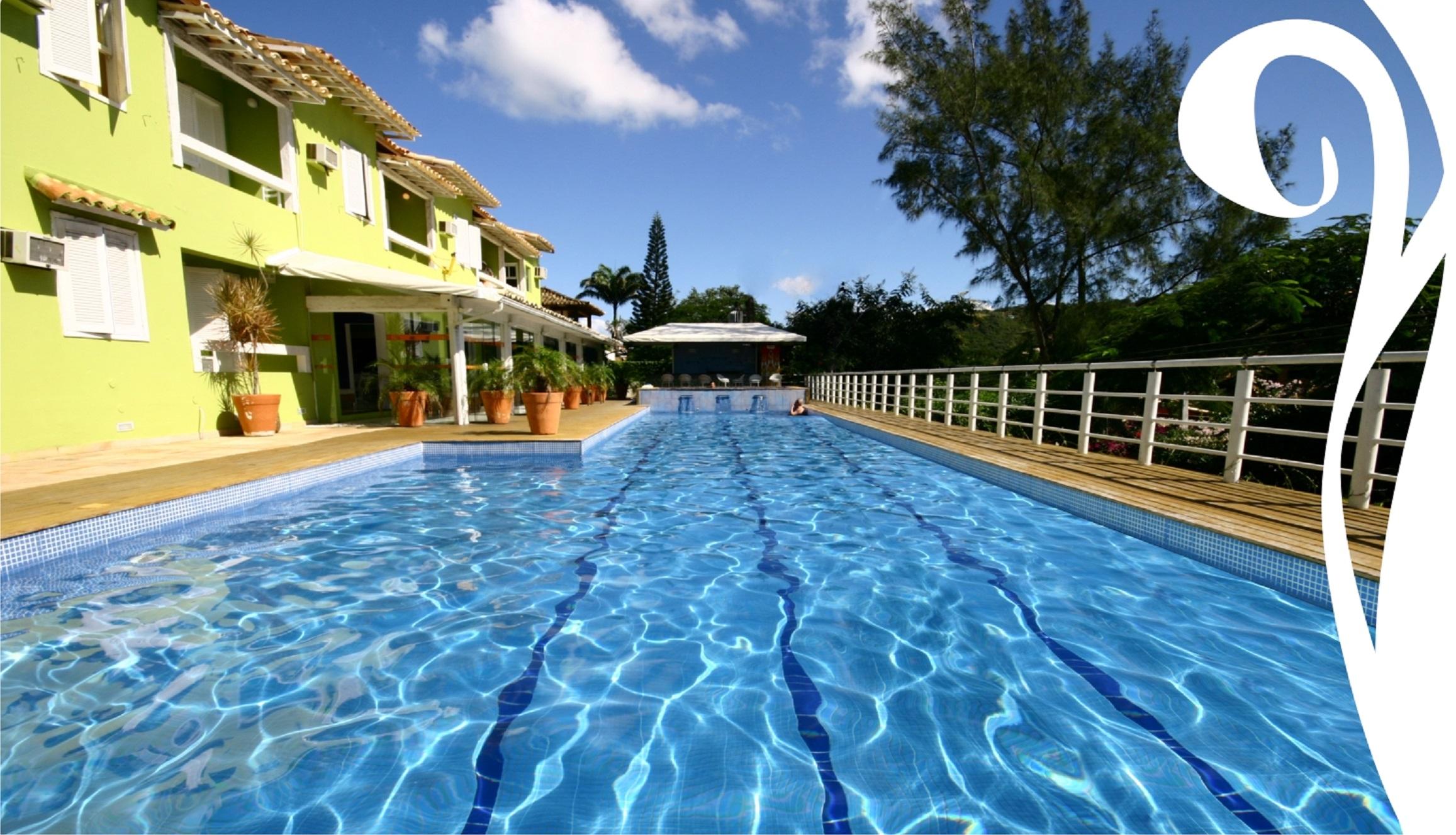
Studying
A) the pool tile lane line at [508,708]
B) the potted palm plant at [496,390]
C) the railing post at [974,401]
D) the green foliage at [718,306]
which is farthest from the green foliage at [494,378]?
the green foliage at [718,306]

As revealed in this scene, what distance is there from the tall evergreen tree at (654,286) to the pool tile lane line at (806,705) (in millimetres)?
42498

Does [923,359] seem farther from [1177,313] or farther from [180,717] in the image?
[180,717]

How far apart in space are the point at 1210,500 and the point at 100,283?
10.5 metres

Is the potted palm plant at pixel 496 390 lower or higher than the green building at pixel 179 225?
lower

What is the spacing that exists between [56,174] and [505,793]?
8.00 meters

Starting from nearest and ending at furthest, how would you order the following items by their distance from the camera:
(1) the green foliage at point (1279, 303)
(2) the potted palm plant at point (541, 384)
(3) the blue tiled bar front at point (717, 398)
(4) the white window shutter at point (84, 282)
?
(4) the white window shutter at point (84, 282), (2) the potted palm plant at point (541, 384), (1) the green foliage at point (1279, 303), (3) the blue tiled bar front at point (717, 398)

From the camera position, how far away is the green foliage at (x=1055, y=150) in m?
18.2

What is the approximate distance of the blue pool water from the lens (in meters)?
1.95

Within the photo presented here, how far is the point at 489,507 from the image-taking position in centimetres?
562

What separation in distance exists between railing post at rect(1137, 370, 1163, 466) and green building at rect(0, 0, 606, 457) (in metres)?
8.57

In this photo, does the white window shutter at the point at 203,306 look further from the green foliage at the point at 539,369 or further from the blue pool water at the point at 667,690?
the blue pool water at the point at 667,690

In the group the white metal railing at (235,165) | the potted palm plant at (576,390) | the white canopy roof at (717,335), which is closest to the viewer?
the white metal railing at (235,165)

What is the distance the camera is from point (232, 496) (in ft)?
16.6

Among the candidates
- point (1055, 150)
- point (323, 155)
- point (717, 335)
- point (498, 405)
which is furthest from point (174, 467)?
point (1055, 150)
